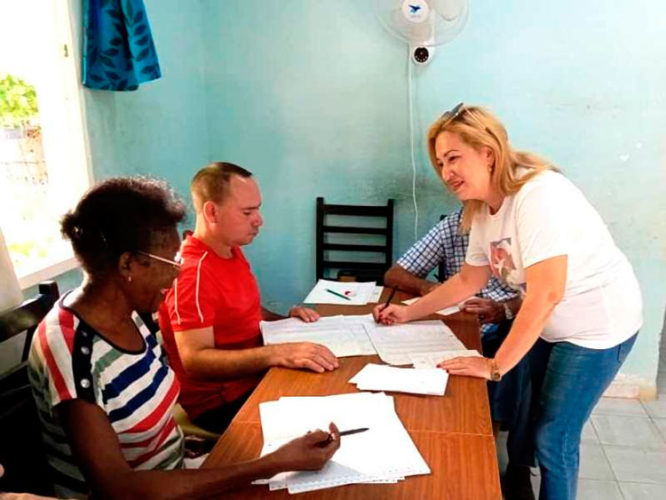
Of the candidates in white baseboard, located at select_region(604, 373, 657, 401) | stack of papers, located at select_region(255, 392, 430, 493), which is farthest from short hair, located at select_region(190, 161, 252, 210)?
white baseboard, located at select_region(604, 373, 657, 401)

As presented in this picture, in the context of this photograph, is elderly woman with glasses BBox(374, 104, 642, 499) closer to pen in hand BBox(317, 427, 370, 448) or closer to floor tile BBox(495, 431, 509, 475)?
pen in hand BBox(317, 427, 370, 448)

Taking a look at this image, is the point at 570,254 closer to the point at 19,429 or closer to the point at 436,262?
the point at 436,262

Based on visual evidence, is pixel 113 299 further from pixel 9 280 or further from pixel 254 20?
pixel 254 20

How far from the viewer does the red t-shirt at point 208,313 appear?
4.72 ft

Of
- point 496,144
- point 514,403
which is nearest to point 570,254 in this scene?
point 496,144

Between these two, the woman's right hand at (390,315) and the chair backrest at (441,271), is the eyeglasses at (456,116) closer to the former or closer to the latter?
the woman's right hand at (390,315)

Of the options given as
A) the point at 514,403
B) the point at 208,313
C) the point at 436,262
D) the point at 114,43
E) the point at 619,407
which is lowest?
the point at 619,407

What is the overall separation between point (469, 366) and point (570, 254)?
357mm

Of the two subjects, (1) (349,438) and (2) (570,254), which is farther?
(2) (570,254)

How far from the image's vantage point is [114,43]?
1.80 meters

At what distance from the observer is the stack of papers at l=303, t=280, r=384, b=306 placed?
6.38 ft

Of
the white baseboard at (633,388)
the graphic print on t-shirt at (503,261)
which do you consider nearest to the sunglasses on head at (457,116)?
the graphic print on t-shirt at (503,261)

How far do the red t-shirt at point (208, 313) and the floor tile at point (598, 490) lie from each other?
130cm

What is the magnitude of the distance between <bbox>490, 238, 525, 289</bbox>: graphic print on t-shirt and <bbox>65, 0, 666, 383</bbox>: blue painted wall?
126cm
